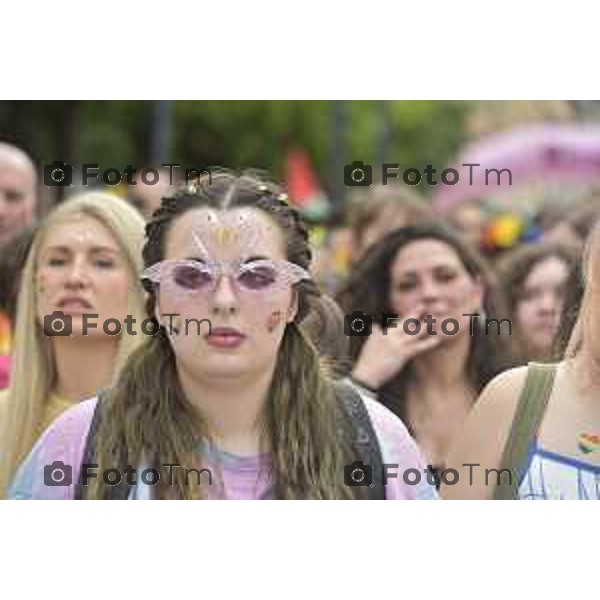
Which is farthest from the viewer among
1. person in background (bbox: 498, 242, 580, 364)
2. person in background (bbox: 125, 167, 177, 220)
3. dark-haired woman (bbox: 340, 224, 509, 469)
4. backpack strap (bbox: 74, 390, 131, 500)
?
person in background (bbox: 125, 167, 177, 220)

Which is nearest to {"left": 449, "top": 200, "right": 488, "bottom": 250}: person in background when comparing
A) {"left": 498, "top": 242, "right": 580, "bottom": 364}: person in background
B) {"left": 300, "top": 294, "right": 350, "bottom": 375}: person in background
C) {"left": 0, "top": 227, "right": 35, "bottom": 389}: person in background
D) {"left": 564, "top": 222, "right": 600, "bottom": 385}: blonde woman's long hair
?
{"left": 498, "top": 242, "right": 580, "bottom": 364}: person in background

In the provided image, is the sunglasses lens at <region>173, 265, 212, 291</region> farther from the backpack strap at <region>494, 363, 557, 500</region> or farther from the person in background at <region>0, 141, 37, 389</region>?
the person in background at <region>0, 141, 37, 389</region>

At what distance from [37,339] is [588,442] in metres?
0.95

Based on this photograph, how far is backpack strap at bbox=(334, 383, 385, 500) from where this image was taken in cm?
199

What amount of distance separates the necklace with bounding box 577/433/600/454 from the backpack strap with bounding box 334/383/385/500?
0.32 metres

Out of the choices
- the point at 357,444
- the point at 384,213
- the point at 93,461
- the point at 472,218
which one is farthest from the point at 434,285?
the point at 472,218

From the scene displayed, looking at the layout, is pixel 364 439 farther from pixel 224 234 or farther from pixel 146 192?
pixel 146 192

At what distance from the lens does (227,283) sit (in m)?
2.10

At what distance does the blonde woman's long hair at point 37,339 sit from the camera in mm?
2273

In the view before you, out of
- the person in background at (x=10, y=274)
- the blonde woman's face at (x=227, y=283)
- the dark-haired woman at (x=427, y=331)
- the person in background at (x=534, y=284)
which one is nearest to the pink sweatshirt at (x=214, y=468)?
the blonde woman's face at (x=227, y=283)

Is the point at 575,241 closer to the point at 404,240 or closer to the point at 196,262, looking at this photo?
the point at 404,240
